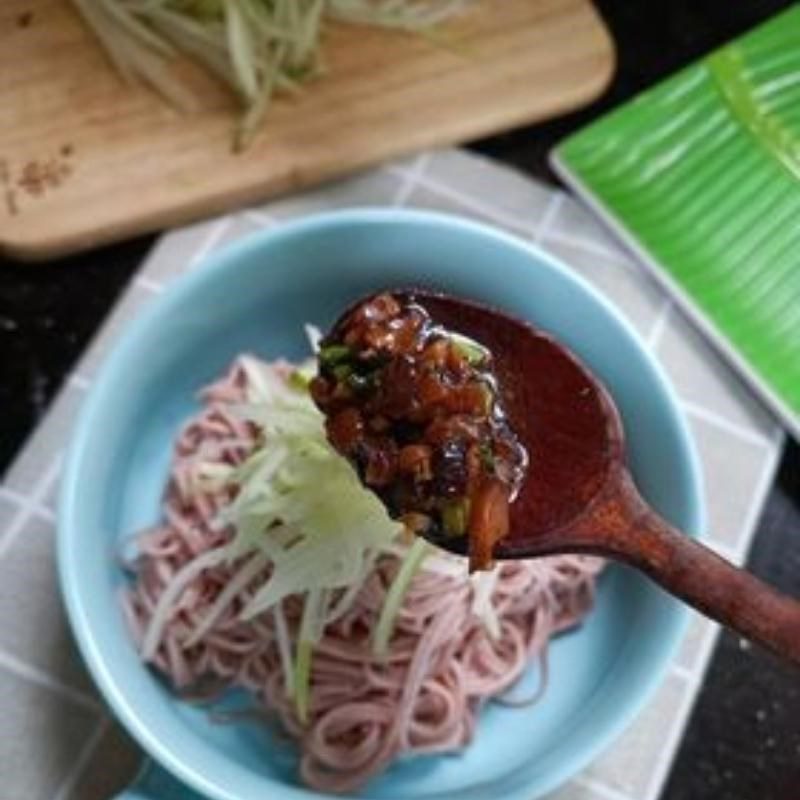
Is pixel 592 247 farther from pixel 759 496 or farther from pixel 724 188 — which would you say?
pixel 759 496

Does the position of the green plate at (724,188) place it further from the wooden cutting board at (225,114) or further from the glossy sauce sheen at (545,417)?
the glossy sauce sheen at (545,417)

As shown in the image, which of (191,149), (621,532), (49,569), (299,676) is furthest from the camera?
(191,149)

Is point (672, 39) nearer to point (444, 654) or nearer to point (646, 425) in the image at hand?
point (646, 425)

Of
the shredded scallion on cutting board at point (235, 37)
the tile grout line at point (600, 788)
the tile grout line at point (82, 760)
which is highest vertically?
the shredded scallion on cutting board at point (235, 37)

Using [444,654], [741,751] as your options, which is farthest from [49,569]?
[741,751]

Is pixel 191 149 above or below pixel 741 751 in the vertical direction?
above

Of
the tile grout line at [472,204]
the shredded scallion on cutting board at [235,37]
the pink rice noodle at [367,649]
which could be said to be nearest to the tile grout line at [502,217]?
the tile grout line at [472,204]
